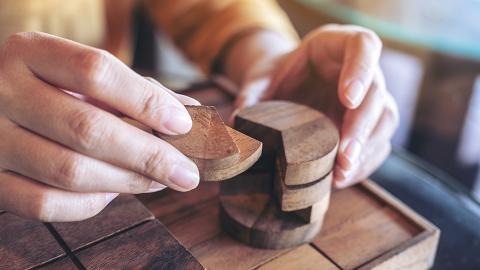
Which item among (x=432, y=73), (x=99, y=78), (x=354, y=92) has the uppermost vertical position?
(x=99, y=78)

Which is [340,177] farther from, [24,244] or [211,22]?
[211,22]

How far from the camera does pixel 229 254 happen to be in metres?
0.68

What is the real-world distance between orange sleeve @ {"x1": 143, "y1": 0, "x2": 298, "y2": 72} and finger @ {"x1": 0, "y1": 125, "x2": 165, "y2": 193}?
119 cm

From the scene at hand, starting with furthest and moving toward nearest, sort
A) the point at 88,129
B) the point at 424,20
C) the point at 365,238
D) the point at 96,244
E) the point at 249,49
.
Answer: the point at 424,20
the point at 249,49
the point at 365,238
the point at 96,244
the point at 88,129

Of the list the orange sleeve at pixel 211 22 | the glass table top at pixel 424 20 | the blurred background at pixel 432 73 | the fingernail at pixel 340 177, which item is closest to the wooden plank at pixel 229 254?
the fingernail at pixel 340 177

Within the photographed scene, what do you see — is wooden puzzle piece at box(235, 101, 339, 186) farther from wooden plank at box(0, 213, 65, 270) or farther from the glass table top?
the glass table top

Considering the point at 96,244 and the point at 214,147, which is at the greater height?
the point at 214,147

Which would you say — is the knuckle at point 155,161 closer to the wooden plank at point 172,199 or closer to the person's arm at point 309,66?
the wooden plank at point 172,199

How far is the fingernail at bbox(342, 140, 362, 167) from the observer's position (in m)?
0.76

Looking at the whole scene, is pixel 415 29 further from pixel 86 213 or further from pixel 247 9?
pixel 86 213

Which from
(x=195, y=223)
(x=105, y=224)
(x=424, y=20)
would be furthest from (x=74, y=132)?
(x=424, y=20)

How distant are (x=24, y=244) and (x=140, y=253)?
0.21m

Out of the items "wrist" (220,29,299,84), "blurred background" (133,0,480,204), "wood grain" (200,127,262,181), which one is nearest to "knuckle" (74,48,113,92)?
"wood grain" (200,127,262,181)

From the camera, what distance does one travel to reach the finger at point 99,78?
1.73 ft
